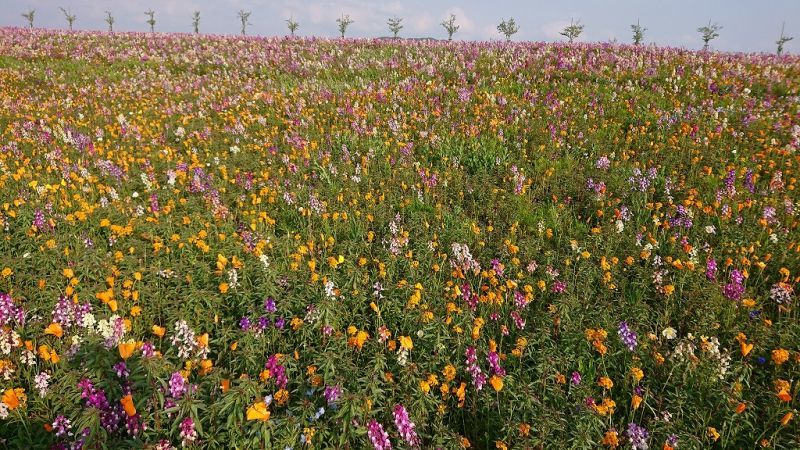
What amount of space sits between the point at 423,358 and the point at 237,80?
44.7ft

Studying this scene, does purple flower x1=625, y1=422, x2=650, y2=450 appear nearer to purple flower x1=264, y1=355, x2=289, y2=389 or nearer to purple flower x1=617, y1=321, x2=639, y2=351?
purple flower x1=617, y1=321, x2=639, y2=351

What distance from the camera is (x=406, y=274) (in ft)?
16.0

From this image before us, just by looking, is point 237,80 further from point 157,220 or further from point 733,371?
point 733,371

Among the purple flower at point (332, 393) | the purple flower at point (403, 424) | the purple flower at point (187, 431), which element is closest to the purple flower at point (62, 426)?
the purple flower at point (187, 431)

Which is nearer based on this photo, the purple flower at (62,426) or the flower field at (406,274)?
the purple flower at (62,426)

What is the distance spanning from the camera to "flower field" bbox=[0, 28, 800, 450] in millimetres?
3111

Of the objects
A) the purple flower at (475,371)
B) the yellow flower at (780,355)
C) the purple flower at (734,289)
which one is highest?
the purple flower at (734,289)

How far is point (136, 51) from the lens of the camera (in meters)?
18.2

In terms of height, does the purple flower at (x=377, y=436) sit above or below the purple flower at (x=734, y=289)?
below

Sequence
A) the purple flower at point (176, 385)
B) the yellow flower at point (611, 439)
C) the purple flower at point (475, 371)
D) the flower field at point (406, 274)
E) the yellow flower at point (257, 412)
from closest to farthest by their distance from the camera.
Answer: the yellow flower at point (257, 412)
the yellow flower at point (611, 439)
the purple flower at point (176, 385)
the flower field at point (406, 274)
the purple flower at point (475, 371)

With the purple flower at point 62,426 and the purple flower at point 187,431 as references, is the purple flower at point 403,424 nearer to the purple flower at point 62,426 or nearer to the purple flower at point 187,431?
the purple flower at point 187,431

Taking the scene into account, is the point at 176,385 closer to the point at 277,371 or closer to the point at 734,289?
the point at 277,371

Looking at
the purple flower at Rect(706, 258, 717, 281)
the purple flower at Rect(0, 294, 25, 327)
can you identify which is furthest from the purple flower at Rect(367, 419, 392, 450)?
the purple flower at Rect(706, 258, 717, 281)

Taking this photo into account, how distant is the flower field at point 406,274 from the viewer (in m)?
3.11
